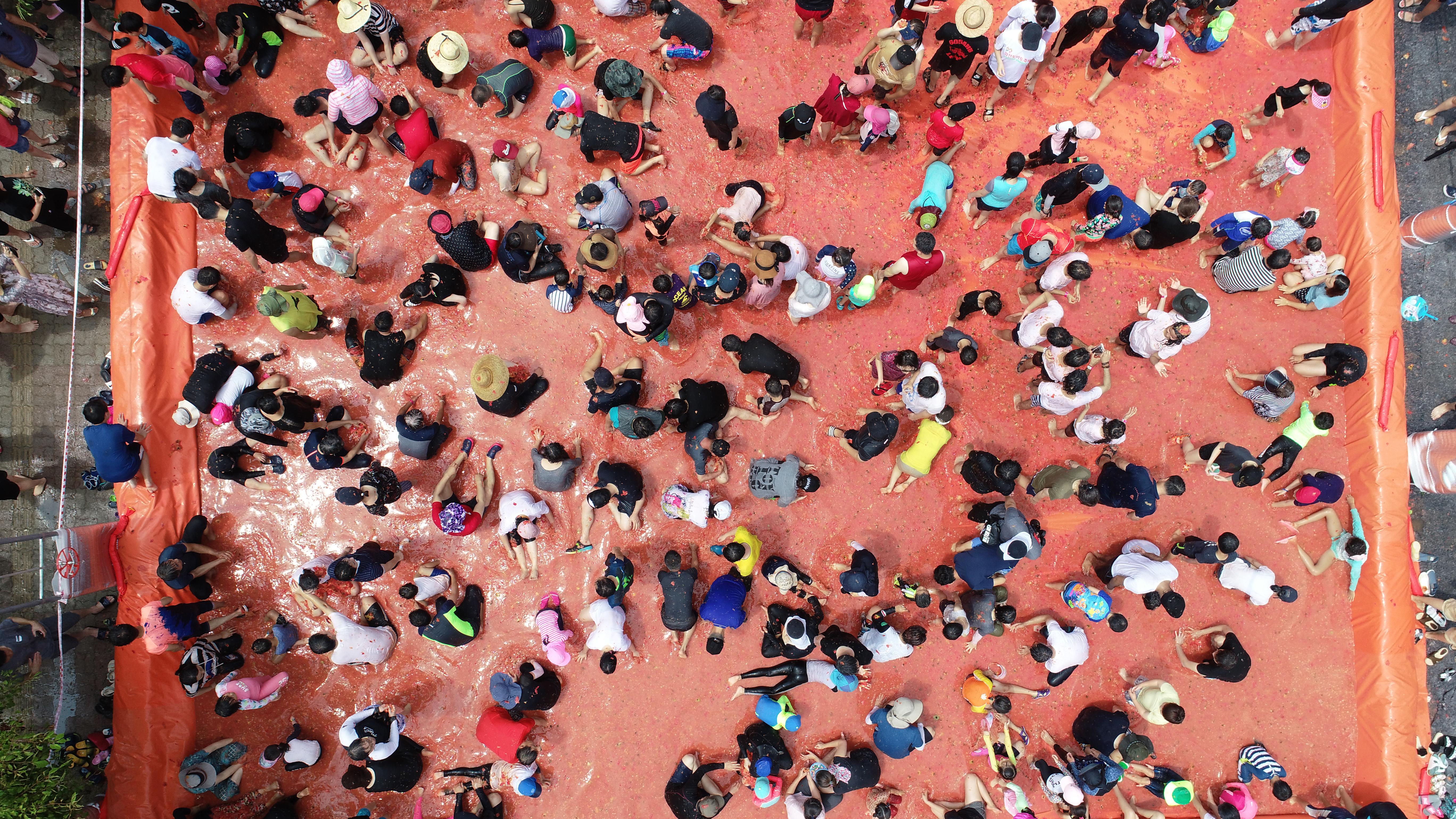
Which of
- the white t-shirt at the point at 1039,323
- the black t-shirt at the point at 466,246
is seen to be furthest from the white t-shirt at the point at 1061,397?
the black t-shirt at the point at 466,246

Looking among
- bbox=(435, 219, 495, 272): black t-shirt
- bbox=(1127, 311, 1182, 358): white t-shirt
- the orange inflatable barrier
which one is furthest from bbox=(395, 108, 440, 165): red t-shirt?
the orange inflatable barrier

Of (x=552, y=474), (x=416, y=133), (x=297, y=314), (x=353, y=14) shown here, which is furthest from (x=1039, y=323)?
(x=353, y=14)

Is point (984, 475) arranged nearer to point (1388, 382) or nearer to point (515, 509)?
point (1388, 382)

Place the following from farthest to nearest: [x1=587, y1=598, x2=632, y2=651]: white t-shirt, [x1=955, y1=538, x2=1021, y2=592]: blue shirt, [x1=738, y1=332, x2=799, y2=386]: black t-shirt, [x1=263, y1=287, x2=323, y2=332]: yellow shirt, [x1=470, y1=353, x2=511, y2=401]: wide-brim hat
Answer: [x1=587, y1=598, x2=632, y2=651]: white t-shirt < [x1=738, y1=332, x2=799, y2=386]: black t-shirt < [x1=955, y1=538, x2=1021, y2=592]: blue shirt < [x1=263, y1=287, x2=323, y2=332]: yellow shirt < [x1=470, y1=353, x2=511, y2=401]: wide-brim hat

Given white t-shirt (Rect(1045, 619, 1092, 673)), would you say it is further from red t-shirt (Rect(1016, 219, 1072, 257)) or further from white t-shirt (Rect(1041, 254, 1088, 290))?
red t-shirt (Rect(1016, 219, 1072, 257))

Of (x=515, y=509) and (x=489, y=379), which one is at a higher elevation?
(x=489, y=379)

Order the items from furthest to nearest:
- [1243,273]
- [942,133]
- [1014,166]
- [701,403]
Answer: [1243,273], [942,133], [701,403], [1014,166]
